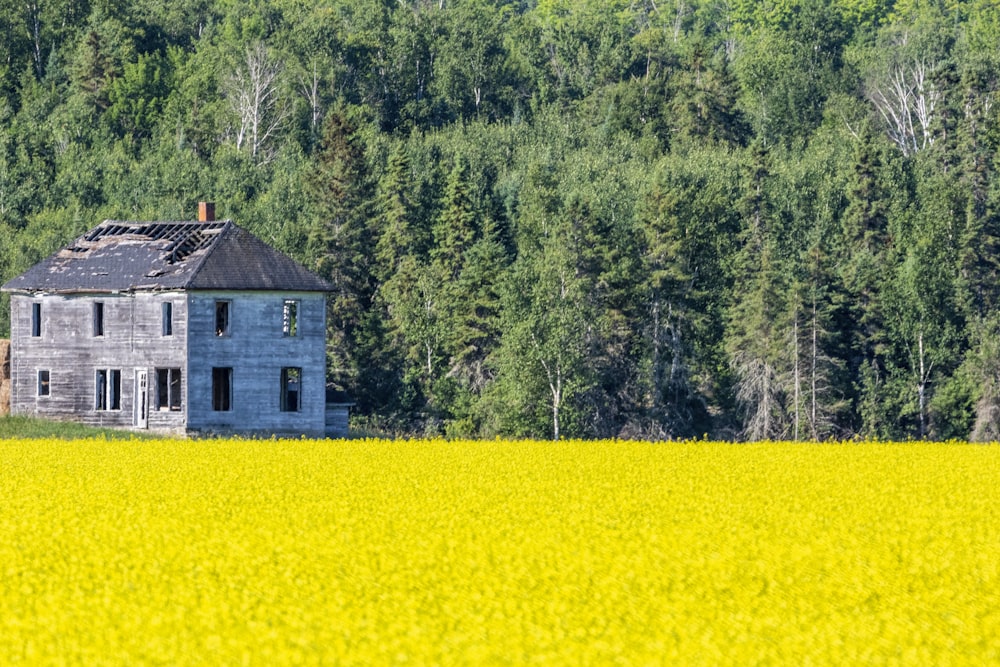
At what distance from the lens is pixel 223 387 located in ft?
196

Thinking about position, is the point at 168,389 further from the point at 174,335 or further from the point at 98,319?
the point at 98,319

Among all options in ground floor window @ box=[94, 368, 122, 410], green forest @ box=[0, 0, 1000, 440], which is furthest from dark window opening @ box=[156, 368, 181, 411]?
green forest @ box=[0, 0, 1000, 440]

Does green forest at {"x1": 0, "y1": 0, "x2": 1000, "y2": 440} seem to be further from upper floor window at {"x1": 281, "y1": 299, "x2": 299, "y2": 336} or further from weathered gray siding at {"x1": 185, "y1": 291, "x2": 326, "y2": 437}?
weathered gray siding at {"x1": 185, "y1": 291, "x2": 326, "y2": 437}

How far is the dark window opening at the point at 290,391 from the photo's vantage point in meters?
60.2

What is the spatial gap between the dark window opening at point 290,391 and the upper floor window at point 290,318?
4.31 feet

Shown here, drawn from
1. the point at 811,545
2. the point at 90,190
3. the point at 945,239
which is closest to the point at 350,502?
the point at 811,545

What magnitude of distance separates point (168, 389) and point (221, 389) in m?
1.82

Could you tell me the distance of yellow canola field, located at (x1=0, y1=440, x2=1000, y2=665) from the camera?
18594 mm

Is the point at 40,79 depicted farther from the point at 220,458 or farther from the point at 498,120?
the point at 220,458

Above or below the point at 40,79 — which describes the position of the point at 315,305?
below

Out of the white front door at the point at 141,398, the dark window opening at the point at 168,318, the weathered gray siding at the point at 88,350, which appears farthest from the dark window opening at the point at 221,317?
the white front door at the point at 141,398

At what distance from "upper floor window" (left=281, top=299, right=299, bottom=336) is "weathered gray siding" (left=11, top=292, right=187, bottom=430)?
3.44 meters

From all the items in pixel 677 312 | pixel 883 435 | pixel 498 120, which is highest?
pixel 498 120

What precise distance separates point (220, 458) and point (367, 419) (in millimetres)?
39015
